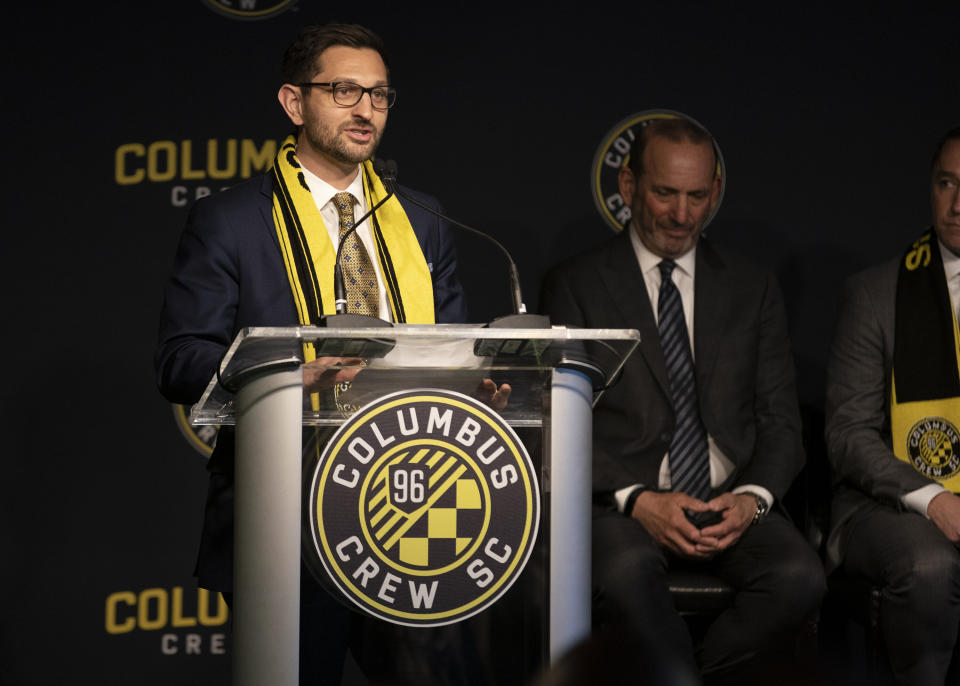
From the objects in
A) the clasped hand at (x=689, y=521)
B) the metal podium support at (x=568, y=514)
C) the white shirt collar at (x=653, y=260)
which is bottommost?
the clasped hand at (x=689, y=521)

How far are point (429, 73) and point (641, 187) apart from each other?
78 cm

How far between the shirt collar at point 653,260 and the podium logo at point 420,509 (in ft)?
5.96

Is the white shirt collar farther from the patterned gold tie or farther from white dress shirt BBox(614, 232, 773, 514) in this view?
the patterned gold tie

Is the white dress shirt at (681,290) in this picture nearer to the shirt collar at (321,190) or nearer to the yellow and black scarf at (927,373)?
the yellow and black scarf at (927,373)

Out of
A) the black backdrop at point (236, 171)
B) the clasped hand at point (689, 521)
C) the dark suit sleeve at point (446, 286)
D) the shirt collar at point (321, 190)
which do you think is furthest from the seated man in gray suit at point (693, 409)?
the shirt collar at point (321, 190)

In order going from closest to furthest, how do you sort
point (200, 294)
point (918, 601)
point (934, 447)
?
point (200, 294), point (918, 601), point (934, 447)

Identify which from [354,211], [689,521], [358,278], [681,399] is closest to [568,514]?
[358,278]

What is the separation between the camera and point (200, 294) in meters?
2.26

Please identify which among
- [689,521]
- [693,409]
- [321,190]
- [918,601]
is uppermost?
[321,190]

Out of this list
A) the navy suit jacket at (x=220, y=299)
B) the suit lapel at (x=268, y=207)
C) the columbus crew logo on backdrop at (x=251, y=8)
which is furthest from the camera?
the columbus crew logo on backdrop at (x=251, y=8)

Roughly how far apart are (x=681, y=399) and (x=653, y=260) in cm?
39

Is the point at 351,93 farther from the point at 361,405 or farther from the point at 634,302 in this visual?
the point at 634,302

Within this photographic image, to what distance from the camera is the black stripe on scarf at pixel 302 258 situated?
2.29m

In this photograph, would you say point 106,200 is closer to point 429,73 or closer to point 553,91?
point 429,73
